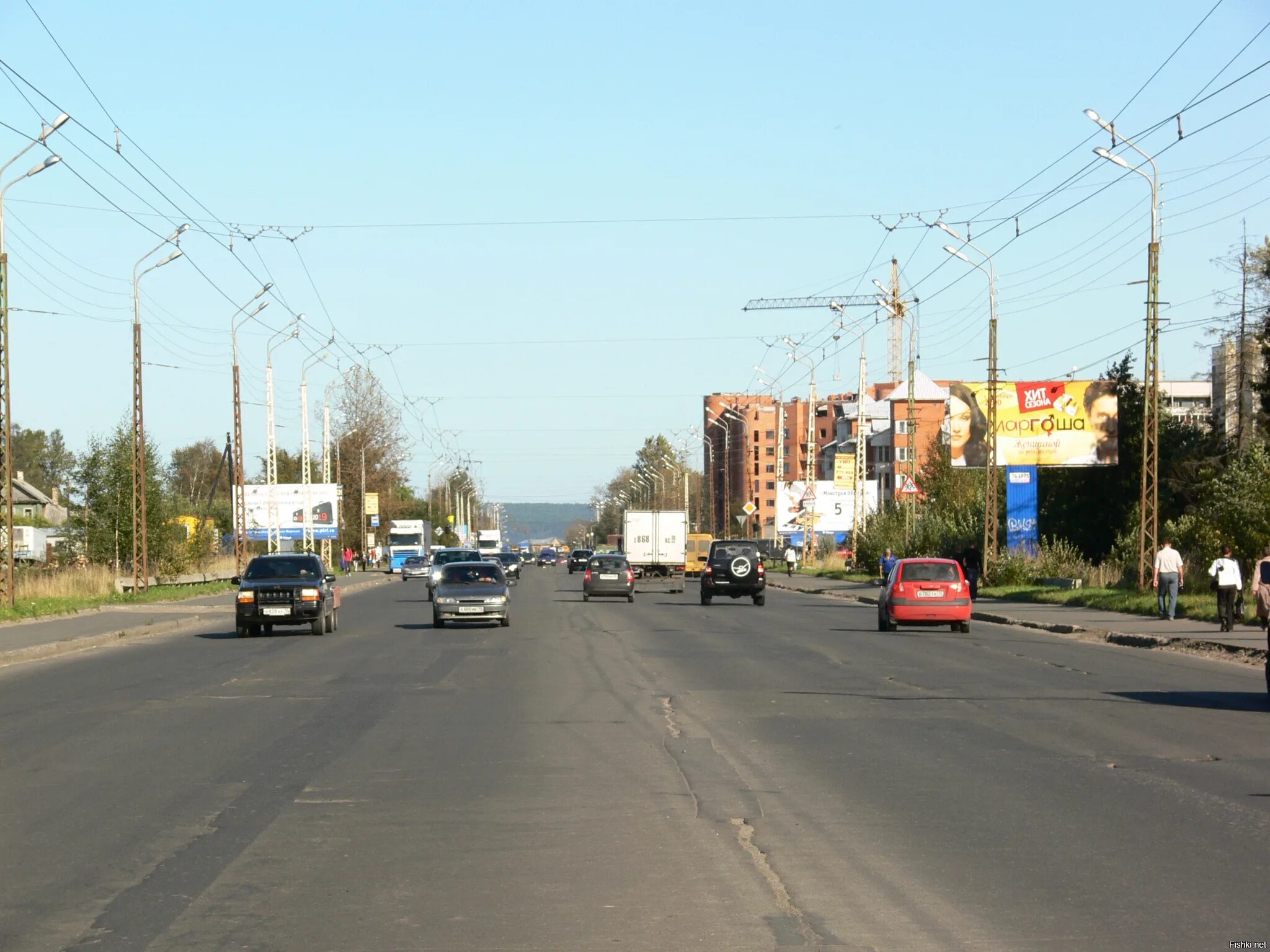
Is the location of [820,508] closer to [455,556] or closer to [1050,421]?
[455,556]

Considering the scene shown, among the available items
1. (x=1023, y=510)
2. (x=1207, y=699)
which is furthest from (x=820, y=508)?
(x=1207, y=699)

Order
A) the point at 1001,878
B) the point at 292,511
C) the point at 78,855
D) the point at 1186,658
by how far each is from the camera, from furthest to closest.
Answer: the point at 292,511, the point at 1186,658, the point at 78,855, the point at 1001,878

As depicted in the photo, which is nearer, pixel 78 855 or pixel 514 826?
pixel 78 855

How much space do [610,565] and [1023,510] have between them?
14.6 metres

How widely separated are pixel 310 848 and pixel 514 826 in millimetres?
1328

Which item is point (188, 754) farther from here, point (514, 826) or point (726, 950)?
point (726, 950)

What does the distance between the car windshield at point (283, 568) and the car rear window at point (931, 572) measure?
43.0 ft

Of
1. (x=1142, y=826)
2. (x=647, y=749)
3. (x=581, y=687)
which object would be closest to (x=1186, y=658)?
(x=581, y=687)

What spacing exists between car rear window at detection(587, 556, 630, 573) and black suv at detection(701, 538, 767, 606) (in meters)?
4.61

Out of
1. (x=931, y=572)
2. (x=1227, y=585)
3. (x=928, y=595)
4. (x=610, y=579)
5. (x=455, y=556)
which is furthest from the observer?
(x=455, y=556)

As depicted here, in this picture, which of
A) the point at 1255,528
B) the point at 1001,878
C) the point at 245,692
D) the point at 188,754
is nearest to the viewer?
the point at 1001,878

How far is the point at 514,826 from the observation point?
9.45m

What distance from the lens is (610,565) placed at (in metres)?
51.9

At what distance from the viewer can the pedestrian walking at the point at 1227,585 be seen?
28.1 meters
